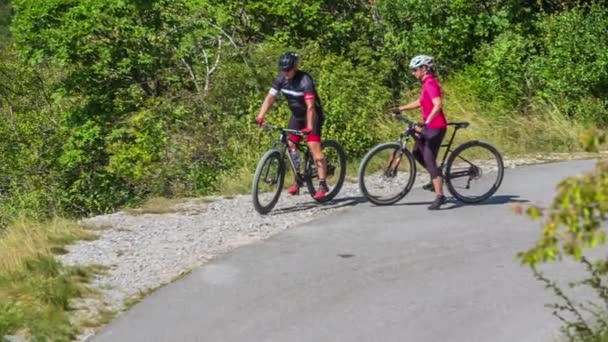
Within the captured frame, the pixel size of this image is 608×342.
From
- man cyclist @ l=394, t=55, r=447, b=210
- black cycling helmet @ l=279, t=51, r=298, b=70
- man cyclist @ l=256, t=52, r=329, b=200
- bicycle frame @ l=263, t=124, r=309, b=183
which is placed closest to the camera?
man cyclist @ l=394, t=55, r=447, b=210

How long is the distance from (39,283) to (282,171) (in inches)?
142

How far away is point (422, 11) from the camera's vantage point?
20.0 meters

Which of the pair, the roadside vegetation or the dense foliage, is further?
the dense foliage

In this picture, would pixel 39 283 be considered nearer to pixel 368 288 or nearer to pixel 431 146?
pixel 368 288

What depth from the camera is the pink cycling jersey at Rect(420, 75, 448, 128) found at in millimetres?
11180

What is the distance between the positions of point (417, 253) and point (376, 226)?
1.11 m

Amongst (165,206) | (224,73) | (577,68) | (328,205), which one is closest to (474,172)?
(328,205)

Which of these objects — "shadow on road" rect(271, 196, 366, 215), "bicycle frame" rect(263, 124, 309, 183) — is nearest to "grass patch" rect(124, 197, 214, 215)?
"shadow on road" rect(271, 196, 366, 215)

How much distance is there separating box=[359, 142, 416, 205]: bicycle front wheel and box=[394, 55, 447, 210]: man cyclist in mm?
175

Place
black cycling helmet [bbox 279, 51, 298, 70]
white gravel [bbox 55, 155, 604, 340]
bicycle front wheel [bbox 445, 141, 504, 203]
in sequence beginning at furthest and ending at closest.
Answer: bicycle front wheel [bbox 445, 141, 504, 203], black cycling helmet [bbox 279, 51, 298, 70], white gravel [bbox 55, 155, 604, 340]

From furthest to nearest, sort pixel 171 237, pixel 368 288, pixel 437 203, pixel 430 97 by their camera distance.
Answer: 1. pixel 437 203
2. pixel 430 97
3. pixel 171 237
4. pixel 368 288

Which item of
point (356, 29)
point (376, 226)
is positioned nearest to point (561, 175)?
point (376, 226)

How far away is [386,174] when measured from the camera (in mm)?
11789

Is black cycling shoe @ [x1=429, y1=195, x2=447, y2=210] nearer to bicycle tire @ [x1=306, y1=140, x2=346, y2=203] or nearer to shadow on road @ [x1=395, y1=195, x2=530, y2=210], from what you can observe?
shadow on road @ [x1=395, y1=195, x2=530, y2=210]
